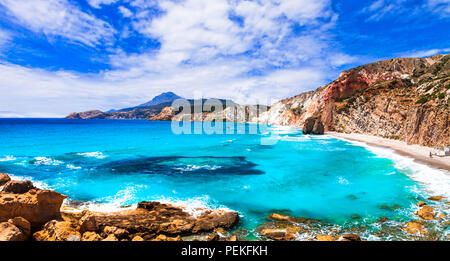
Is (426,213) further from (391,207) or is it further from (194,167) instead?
(194,167)

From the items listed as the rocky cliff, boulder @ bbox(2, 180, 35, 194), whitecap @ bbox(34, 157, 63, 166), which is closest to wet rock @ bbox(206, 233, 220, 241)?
boulder @ bbox(2, 180, 35, 194)

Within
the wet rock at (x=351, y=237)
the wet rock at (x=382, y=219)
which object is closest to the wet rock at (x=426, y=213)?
the wet rock at (x=382, y=219)

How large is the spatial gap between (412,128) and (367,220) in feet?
110

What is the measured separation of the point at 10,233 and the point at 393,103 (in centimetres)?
6441

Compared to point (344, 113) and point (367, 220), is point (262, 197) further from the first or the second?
point (344, 113)

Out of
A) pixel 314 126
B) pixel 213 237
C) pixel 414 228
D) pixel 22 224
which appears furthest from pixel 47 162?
pixel 314 126

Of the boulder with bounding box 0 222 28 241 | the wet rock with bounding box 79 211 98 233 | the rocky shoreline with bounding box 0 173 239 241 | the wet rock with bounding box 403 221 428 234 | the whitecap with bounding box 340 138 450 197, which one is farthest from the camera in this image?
the whitecap with bounding box 340 138 450 197

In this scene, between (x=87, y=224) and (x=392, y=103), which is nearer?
(x=87, y=224)

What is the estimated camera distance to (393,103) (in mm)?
50125

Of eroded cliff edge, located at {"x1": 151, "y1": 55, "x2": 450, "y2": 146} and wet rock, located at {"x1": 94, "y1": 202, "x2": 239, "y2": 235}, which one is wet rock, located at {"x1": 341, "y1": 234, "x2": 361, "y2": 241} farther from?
eroded cliff edge, located at {"x1": 151, "y1": 55, "x2": 450, "y2": 146}

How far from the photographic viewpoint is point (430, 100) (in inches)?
1316

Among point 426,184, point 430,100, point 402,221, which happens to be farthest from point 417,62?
point 402,221

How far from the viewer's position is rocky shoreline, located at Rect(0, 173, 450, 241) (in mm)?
8750

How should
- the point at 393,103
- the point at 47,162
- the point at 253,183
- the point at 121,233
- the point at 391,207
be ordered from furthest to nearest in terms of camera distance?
the point at 393,103, the point at 47,162, the point at 253,183, the point at 391,207, the point at 121,233
